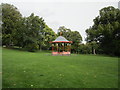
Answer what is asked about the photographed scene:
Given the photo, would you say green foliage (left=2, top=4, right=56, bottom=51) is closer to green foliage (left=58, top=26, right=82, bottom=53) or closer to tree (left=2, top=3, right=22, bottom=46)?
tree (left=2, top=3, right=22, bottom=46)

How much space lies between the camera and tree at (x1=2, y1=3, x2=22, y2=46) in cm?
2337

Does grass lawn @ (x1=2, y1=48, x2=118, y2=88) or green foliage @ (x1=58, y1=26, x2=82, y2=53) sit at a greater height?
green foliage @ (x1=58, y1=26, x2=82, y2=53)

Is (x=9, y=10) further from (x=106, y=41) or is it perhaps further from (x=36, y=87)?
(x=36, y=87)

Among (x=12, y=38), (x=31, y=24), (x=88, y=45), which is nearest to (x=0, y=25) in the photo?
(x=12, y=38)

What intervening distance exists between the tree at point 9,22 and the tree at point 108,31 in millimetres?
18037

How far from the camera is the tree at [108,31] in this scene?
2045 centimetres

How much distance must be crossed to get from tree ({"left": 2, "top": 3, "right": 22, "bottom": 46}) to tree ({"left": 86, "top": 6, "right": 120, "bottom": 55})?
59.2 feet

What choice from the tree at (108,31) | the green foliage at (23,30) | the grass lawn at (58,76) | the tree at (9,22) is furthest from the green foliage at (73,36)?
the grass lawn at (58,76)

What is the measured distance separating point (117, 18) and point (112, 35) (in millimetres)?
4329

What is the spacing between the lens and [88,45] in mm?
26375

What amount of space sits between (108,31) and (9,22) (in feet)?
69.8

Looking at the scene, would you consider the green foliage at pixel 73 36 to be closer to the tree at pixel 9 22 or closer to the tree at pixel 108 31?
the tree at pixel 108 31

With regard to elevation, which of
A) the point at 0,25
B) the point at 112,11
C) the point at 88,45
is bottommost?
the point at 88,45

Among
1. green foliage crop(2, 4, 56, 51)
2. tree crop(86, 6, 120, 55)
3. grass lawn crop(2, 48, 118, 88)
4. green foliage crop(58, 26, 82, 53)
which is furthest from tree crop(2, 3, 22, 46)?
grass lawn crop(2, 48, 118, 88)
